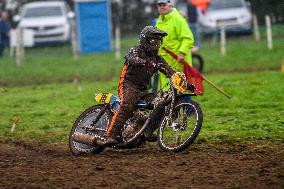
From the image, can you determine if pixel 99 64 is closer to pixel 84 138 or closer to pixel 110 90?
pixel 110 90

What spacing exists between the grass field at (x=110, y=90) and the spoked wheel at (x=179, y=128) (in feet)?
4.49

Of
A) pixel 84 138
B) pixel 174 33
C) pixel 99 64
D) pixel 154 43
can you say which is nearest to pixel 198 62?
pixel 99 64

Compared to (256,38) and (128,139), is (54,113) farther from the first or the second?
(256,38)

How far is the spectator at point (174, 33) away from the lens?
14336 mm

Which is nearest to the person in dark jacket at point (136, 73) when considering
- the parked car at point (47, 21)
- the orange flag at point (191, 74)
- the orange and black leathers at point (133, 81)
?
the orange and black leathers at point (133, 81)

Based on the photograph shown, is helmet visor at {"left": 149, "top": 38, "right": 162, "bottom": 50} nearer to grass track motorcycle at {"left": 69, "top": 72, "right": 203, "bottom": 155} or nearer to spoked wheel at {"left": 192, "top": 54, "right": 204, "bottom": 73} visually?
grass track motorcycle at {"left": 69, "top": 72, "right": 203, "bottom": 155}

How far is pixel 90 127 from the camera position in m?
12.0

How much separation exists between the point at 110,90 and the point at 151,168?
10.3m

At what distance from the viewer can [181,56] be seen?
1430 centimetres

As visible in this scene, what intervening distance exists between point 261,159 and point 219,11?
2592cm

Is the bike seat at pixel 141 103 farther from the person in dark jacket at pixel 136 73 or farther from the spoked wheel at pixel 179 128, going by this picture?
the spoked wheel at pixel 179 128

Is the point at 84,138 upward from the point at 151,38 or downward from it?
downward

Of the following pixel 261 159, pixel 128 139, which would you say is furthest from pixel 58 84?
pixel 261 159

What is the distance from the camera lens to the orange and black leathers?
11.4 metres
